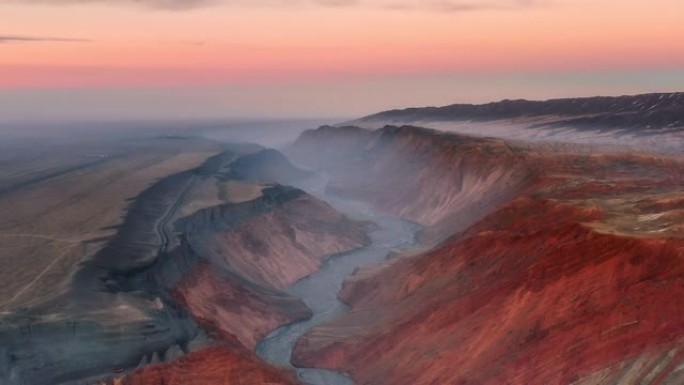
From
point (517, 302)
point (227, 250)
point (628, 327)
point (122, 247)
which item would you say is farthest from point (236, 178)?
point (628, 327)

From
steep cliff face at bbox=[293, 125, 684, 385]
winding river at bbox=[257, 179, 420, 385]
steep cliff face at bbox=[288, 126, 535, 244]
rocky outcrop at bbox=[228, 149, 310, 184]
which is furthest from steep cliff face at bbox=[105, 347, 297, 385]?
rocky outcrop at bbox=[228, 149, 310, 184]

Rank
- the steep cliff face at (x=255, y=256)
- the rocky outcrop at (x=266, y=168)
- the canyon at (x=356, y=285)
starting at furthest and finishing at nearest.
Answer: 1. the rocky outcrop at (x=266, y=168)
2. the steep cliff face at (x=255, y=256)
3. the canyon at (x=356, y=285)

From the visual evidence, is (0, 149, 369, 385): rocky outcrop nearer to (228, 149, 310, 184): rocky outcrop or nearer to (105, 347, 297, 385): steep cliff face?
(105, 347, 297, 385): steep cliff face

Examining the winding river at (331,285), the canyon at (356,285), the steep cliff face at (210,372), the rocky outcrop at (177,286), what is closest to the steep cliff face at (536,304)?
the canyon at (356,285)

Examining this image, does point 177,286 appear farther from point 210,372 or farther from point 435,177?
point 435,177

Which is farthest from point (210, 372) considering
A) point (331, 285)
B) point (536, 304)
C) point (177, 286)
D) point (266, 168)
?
point (266, 168)

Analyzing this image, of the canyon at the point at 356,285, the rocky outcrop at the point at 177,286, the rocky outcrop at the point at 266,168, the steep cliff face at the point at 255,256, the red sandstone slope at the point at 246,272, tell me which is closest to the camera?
the canyon at the point at 356,285

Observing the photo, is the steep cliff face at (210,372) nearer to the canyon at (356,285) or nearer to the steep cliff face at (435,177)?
the canyon at (356,285)
